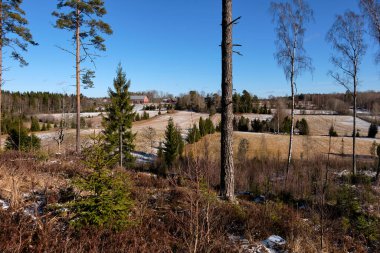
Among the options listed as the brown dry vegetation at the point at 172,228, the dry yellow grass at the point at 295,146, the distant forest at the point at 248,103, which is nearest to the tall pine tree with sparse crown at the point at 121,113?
the dry yellow grass at the point at 295,146

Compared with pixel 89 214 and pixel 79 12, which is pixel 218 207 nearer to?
pixel 89 214

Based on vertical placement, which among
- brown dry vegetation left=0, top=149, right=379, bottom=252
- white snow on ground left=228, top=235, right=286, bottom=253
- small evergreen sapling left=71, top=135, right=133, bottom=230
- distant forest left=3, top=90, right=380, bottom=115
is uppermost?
distant forest left=3, top=90, right=380, bottom=115

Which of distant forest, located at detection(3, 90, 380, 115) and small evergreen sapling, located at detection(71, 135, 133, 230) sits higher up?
distant forest, located at detection(3, 90, 380, 115)

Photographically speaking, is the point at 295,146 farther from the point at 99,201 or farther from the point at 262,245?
the point at 99,201

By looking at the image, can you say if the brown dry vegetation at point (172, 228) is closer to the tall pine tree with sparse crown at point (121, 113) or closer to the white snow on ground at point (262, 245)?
the white snow on ground at point (262, 245)

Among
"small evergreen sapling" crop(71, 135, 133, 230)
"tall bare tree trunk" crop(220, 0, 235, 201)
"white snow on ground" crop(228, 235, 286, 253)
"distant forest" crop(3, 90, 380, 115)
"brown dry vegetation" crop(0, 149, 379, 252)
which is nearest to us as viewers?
"brown dry vegetation" crop(0, 149, 379, 252)

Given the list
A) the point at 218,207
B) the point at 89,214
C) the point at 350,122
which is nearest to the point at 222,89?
the point at 218,207

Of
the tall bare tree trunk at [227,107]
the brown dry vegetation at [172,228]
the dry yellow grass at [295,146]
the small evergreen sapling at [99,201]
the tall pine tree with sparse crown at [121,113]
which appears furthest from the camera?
the dry yellow grass at [295,146]

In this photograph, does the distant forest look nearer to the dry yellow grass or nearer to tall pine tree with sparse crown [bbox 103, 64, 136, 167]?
the dry yellow grass

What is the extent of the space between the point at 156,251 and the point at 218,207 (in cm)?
237

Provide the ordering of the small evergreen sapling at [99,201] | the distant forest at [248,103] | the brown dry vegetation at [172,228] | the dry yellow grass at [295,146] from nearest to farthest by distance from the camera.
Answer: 1. the brown dry vegetation at [172,228]
2. the small evergreen sapling at [99,201]
3. the dry yellow grass at [295,146]
4. the distant forest at [248,103]

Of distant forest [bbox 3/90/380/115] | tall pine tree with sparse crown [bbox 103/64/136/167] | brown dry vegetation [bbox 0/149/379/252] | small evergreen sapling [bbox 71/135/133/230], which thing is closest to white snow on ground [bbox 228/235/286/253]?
brown dry vegetation [bbox 0/149/379/252]

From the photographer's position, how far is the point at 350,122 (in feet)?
195

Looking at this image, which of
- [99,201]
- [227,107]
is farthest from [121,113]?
[99,201]
